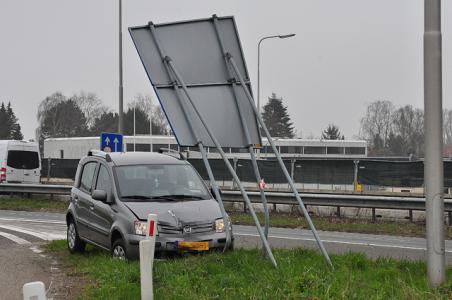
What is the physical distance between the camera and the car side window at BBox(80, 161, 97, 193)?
10.0 meters

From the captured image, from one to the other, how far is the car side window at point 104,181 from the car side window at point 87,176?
305 mm

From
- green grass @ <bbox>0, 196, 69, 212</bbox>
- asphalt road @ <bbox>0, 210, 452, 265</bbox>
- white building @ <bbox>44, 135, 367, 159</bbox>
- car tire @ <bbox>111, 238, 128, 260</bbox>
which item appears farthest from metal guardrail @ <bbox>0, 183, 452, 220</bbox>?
white building @ <bbox>44, 135, 367, 159</bbox>

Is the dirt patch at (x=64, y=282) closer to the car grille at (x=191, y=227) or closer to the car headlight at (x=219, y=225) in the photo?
the car grille at (x=191, y=227)

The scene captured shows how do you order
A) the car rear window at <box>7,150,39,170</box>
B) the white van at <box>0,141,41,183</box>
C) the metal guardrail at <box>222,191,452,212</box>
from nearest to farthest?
the metal guardrail at <box>222,191,452,212</box> < the white van at <box>0,141,41,183</box> < the car rear window at <box>7,150,39,170</box>

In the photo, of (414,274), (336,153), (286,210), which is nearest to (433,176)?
(414,274)

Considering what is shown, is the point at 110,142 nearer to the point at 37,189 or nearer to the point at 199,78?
the point at 37,189

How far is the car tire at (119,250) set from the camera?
826 cm

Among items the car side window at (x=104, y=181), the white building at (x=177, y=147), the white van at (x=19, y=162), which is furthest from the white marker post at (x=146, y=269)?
the white building at (x=177, y=147)

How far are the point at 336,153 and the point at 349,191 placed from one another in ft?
133

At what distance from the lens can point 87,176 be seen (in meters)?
10.2

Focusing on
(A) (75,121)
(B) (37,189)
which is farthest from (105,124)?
(B) (37,189)

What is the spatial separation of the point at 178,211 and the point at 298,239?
500cm

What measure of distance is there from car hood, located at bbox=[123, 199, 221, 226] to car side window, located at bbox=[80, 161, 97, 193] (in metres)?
1.65

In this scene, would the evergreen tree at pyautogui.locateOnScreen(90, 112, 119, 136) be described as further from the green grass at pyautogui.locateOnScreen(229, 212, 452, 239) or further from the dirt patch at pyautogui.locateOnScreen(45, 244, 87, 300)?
the dirt patch at pyautogui.locateOnScreen(45, 244, 87, 300)
